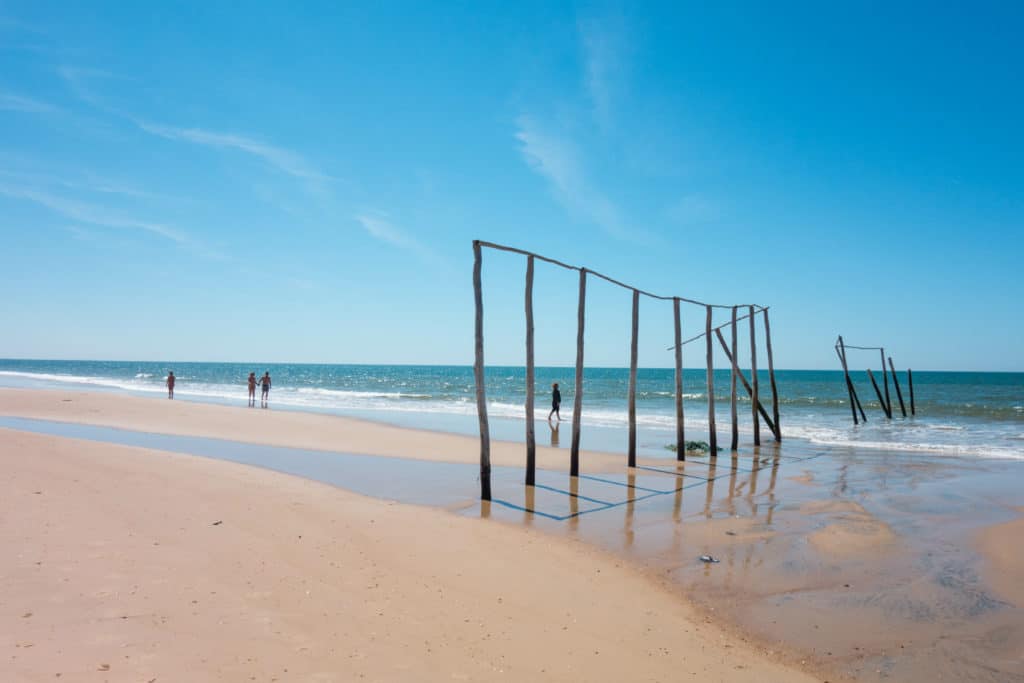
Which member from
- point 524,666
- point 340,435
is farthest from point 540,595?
point 340,435

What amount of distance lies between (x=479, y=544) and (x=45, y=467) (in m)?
7.48

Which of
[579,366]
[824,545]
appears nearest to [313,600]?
[824,545]

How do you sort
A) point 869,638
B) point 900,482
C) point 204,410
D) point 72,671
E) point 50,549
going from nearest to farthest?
point 72,671 → point 869,638 → point 50,549 → point 900,482 → point 204,410

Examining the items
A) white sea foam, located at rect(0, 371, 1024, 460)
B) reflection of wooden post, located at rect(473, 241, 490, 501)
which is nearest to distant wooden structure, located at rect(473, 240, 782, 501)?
reflection of wooden post, located at rect(473, 241, 490, 501)

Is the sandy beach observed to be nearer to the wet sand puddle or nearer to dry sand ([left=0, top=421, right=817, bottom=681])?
dry sand ([left=0, top=421, right=817, bottom=681])

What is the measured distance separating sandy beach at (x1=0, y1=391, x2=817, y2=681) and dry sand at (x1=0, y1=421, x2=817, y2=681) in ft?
0.06

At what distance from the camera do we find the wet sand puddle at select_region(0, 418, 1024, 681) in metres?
5.01

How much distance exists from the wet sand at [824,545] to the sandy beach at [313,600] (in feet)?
2.23

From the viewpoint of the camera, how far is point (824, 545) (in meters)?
7.68

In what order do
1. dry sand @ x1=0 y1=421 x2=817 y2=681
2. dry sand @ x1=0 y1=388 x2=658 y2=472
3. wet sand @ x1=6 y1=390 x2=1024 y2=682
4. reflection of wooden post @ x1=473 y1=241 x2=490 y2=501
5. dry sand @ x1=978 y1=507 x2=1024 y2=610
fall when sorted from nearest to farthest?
dry sand @ x1=0 y1=421 x2=817 y2=681, wet sand @ x1=6 y1=390 x2=1024 y2=682, dry sand @ x1=978 y1=507 x2=1024 y2=610, reflection of wooden post @ x1=473 y1=241 x2=490 y2=501, dry sand @ x1=0 y1=388 x2=658 y2=472

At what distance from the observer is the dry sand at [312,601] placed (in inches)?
149

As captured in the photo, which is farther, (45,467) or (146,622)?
(45,467)

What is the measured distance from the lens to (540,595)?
5.48m

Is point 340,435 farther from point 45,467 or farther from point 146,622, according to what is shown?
point 146,622
